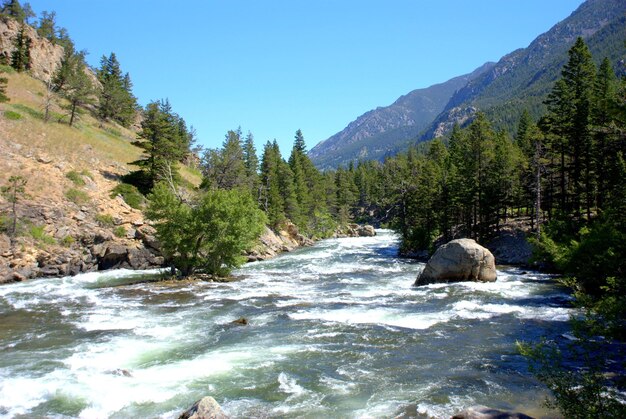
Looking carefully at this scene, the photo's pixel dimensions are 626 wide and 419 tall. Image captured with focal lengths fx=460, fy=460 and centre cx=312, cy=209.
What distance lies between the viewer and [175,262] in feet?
116

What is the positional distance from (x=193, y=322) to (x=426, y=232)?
38.9m

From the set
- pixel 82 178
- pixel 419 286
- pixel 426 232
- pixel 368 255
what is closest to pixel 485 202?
pixel 426 232

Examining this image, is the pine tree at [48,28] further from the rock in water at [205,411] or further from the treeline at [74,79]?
the rock in water at [205,411]

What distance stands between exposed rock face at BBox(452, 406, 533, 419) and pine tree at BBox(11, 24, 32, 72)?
90.7m

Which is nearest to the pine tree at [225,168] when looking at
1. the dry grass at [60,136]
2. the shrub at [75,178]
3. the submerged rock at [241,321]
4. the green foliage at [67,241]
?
the dry grass at [60,136]

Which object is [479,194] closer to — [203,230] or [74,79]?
[203,230]

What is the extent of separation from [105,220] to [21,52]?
176 ft

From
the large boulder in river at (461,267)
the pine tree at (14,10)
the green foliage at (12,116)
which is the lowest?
the large boulder in river at (461,267)

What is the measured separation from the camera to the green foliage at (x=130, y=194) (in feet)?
166

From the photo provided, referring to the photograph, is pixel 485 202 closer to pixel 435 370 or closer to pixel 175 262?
pixel 175 262

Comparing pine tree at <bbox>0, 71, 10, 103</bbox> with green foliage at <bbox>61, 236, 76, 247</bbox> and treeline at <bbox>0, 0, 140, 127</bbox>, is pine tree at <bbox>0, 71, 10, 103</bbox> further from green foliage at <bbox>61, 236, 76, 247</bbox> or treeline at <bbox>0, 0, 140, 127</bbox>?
green foliage at <bbox>61, 236, 76, 247</bbox>

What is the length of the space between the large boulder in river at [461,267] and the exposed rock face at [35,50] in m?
79.8

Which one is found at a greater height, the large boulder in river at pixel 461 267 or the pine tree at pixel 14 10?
the pine tree at pixel 14 10

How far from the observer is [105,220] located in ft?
145
